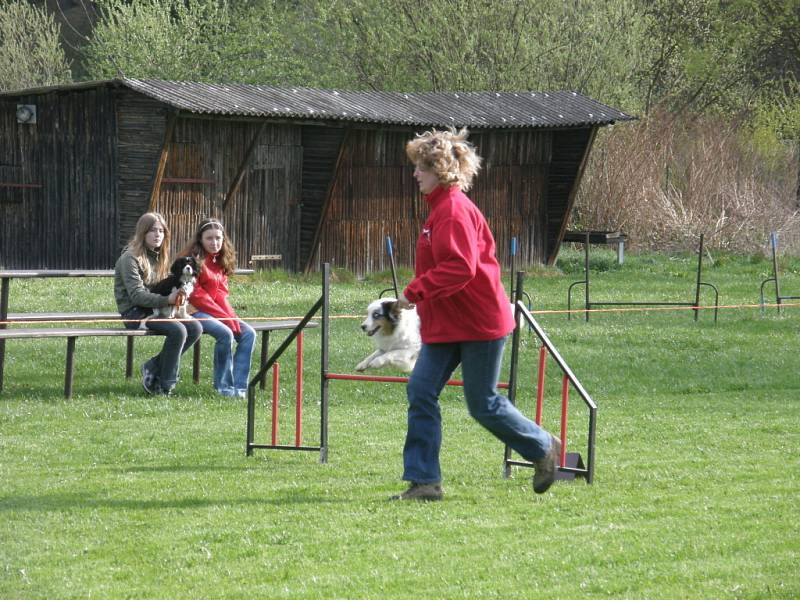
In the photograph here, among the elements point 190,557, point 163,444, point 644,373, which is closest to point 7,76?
point 644,373

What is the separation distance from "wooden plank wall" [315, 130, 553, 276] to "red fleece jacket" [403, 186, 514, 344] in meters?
19.5

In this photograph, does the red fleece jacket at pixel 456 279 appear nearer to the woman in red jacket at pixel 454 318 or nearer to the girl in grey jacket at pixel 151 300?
the woman in red jacket at pixel 454 318

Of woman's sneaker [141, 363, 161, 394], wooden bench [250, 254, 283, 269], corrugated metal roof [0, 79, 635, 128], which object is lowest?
woman's sneaker [141, 363, 161, 394]

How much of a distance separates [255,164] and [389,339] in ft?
40.7

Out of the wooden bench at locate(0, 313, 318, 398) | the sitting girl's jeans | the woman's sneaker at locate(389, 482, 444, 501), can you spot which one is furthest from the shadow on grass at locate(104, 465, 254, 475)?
the sitting girl's jeans

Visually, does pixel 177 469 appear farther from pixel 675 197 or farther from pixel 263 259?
pixel 675 197

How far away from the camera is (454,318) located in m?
7.52

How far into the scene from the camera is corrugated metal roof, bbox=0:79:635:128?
78.8 ft

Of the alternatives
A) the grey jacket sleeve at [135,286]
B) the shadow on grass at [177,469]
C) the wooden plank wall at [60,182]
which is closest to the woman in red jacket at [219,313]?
the grey jacket sleeve at [135,286]

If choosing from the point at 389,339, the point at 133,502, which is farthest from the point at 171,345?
the point at 133,502

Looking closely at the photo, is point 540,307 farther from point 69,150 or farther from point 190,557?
point 190,557

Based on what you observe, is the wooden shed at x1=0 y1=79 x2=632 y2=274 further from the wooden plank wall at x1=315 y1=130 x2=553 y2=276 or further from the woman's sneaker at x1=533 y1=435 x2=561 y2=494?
the woman's sneaker at x1=533 y1=435 x2=561 y2=494

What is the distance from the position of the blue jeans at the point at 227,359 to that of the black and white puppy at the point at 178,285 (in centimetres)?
26

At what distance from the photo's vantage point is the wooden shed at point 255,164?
79.9ft
